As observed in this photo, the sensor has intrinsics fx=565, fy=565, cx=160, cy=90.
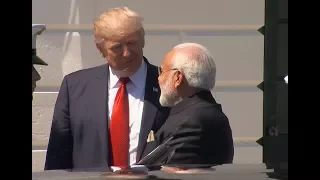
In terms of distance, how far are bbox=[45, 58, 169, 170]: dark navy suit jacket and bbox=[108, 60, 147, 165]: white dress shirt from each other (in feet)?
0.06

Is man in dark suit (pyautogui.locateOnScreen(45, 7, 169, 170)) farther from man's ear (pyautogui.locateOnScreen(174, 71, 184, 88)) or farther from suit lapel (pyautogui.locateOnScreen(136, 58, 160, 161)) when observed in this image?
man's ear (pyautogui.locateOnScreen(174, 71, 184, 88))

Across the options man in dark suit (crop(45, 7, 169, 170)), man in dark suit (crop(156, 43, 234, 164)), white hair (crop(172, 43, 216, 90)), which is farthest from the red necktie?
white hair (crop(172, 43, 216, 90))

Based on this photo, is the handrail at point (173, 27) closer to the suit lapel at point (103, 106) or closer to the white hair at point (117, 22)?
the white hair at point (117, 22)

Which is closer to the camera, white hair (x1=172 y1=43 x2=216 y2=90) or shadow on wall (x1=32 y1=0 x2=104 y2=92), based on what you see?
shadow on wall (x1=32 y1=0 x2=104 y2=92)

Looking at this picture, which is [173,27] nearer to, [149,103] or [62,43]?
[149,103]

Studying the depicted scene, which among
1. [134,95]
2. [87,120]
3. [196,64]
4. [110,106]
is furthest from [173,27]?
[87,120]

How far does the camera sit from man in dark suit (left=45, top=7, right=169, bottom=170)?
263 centimetres

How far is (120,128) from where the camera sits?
2.66 metres

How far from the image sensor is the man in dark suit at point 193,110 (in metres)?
2.65

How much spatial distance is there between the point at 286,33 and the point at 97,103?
3.16 ft

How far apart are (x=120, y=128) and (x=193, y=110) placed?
0.36 m

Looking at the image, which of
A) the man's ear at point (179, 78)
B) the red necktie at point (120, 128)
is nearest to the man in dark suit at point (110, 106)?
the red necktie at point (120, 128)
